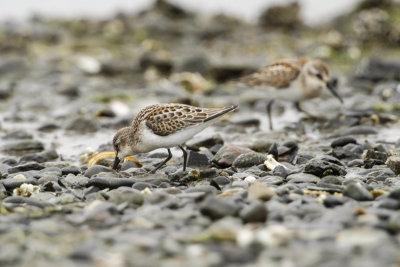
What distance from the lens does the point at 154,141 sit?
7.36 metres

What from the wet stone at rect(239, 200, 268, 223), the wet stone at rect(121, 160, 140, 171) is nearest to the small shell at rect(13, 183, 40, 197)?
the wet stone at rect(121, 160, 140, 171)

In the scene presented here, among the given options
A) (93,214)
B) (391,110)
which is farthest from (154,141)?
(391,110)

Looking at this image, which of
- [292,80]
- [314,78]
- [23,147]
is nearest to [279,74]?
[292,80]

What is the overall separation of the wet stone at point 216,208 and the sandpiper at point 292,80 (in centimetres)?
613

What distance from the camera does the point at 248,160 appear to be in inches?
304

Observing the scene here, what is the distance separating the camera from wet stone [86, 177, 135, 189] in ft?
21.5

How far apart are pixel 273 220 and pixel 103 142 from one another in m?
5.98

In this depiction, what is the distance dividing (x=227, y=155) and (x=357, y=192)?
251cm

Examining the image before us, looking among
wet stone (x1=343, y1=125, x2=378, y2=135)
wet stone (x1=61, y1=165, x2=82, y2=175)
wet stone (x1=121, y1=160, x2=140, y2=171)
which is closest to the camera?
wet stone (x1=61, y1=165, x2=82, y2=175)

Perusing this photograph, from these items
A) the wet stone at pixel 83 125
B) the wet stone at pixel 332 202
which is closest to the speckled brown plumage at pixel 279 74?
the wet stone at pixel 83 125

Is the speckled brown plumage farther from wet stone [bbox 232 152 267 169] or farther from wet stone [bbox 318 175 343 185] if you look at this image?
wet stone [bbox 318 175 343 185]

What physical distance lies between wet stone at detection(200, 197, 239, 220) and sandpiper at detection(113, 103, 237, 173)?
2347mm

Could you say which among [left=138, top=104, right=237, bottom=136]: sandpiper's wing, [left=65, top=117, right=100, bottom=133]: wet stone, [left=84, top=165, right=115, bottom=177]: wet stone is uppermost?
[left=138, top=104, right=237, bottom=136]: sandpiper's wing

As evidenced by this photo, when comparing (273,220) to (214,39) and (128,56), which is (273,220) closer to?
(128,56)
